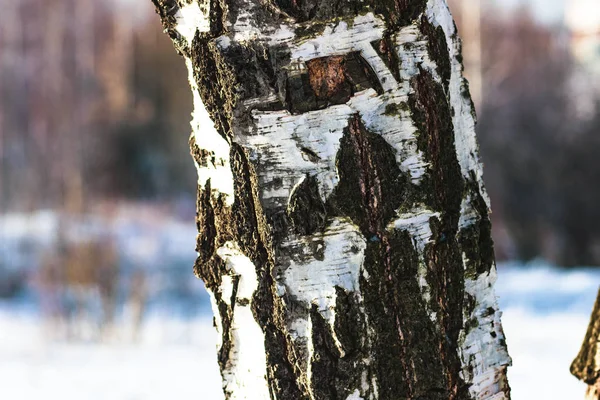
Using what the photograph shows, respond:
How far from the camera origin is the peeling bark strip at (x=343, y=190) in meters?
1.05

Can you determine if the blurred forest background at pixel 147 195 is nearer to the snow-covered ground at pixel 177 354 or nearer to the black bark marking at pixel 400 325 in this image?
the snow-covered ground at pixel 177 354

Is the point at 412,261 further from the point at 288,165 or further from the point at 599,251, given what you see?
the point at 599,251

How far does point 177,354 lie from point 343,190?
235 inches

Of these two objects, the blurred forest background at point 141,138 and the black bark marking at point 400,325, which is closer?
the black bark marking at point 400,325

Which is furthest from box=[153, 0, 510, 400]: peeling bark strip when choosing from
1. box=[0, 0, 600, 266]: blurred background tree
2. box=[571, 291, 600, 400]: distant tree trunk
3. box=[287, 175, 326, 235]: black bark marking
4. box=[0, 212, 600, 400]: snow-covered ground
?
box=[0, 0, 600, 266]: blurred background tree

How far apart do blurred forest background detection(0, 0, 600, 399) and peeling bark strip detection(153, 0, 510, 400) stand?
3665 mm

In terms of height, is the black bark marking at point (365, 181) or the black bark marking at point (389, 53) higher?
the black bark marking at point (389, 53)

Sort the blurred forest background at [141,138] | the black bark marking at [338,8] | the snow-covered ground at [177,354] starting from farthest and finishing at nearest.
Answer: the blurred forest background at [141,138] < the snow-covered ground at [177,354] < the black bark marking at [338,8]

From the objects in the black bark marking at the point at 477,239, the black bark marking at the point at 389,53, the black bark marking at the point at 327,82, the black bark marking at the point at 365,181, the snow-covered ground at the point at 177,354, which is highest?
the black bark marking at the point at 389,53

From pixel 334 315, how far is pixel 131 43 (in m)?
19.6

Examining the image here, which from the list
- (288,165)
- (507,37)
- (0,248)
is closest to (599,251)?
(0,248)

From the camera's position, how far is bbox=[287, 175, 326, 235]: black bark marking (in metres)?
1.05

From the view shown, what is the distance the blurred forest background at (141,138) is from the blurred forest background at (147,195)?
36 millimetres

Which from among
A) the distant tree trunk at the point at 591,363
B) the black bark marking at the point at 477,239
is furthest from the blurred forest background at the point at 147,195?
the black bark marking at the point at 477,239
